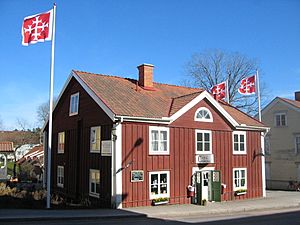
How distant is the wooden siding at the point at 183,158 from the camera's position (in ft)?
64.6

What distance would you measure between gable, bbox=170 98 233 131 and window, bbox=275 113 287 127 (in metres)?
14.6

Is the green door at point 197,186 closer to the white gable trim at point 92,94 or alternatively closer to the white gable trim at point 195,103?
the white gable trim at point 195,103

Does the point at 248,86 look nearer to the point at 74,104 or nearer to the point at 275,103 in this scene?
the point at 275,103

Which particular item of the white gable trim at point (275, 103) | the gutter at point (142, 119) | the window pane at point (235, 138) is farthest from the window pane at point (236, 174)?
the white gable trim at point (275, 103)

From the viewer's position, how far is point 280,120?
37.3 meters

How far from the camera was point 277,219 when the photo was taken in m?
16.7

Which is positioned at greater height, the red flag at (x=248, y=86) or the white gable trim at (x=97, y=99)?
the red flag at (x=248, y=86)

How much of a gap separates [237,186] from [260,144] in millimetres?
3982

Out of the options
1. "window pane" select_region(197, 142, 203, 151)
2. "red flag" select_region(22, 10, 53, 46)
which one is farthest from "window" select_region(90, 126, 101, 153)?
"window pane" select_region(197, 142, 203, 151)

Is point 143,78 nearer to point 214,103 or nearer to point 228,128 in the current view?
point 214,103

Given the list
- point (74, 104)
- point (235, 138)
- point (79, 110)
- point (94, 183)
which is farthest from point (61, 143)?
point (235, 138)

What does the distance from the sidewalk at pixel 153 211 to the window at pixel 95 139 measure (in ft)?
13.7

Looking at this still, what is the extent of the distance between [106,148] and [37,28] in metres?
7.01

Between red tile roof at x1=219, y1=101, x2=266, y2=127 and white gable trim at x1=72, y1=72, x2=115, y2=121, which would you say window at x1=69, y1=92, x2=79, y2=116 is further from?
red tile roof at x1=219, y1=101, x2=266, y2=127
